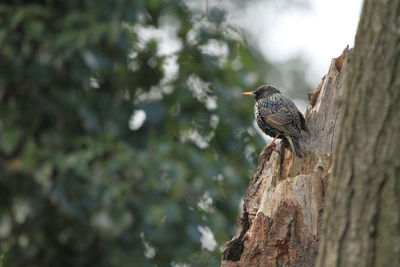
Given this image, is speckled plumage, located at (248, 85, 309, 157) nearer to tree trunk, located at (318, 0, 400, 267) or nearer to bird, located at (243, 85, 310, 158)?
bird, located at (243, 85, 310, 158)

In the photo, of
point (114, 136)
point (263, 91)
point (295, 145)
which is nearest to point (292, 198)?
point (295, 145)

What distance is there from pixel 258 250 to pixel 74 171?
1.65 metres

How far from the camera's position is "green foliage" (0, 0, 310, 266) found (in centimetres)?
450

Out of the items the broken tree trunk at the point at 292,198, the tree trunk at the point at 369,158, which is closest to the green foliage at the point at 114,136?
the broken tree trunk at the point at 292,198

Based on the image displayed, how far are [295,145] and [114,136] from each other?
1384 millimetres

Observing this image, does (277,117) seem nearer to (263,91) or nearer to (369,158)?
(263,91)

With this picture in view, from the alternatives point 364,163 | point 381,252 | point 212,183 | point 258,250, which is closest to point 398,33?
point 364,163

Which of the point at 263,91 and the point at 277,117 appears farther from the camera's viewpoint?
the point at 263,91

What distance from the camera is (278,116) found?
16.5 ft

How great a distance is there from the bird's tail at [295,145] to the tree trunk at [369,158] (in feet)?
6.14

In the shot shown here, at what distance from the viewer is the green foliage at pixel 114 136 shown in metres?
4.50

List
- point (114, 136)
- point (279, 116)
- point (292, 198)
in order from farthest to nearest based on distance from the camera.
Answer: point (279, 116)
point (114, 136)
point (292, 198)

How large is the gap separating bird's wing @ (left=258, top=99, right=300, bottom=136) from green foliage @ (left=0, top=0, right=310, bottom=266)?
20 cm

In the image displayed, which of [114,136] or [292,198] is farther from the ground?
[114,136]
